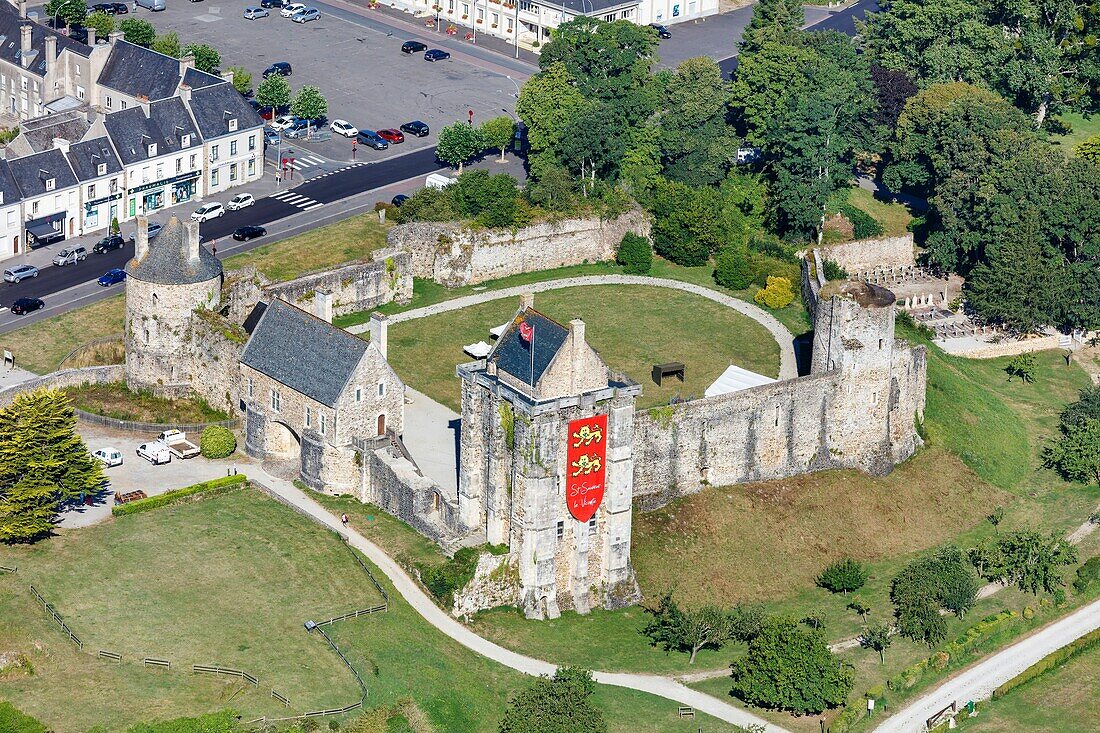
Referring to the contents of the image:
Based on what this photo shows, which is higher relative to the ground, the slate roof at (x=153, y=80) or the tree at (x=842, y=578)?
the slate roof at (x=153, y=80)

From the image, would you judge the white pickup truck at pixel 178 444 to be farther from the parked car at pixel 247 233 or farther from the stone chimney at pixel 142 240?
the parked car at pixel 247 233

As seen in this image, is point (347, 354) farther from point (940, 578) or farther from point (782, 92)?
point (782, 92)

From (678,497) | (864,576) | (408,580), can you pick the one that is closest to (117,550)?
(408,580)

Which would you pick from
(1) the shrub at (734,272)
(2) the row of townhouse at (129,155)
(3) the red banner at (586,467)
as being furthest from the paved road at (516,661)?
(2) the row of townhouse at (129,155)

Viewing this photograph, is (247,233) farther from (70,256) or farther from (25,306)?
(25,306)

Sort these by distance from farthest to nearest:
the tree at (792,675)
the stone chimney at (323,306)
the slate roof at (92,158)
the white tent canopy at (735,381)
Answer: the slate roof at (92,158) < the white tent canopy at (735,381) < the stone chimney at (323,306) < the tree at (792,675)

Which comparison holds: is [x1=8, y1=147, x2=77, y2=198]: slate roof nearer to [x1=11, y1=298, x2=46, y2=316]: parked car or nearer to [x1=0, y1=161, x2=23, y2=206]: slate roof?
[x1=0, y1=161, x2=23, y2=206]: slate roof
